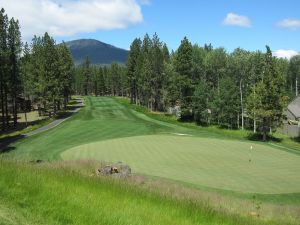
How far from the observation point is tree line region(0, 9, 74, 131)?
70562mm

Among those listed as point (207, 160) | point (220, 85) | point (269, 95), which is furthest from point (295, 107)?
point (207, 160)

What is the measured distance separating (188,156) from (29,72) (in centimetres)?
6352

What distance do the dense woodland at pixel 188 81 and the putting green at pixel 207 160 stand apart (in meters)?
17.0

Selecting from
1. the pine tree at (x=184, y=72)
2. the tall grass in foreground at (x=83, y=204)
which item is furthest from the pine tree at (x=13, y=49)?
the tall grass in foreground at (x=83, y=204)

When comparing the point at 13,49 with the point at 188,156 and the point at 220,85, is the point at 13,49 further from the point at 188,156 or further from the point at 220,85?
the point at 188,156

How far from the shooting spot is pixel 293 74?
15312cm

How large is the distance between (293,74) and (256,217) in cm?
15037

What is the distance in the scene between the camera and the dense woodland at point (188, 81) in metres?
62.6

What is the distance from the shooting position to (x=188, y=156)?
127 ft

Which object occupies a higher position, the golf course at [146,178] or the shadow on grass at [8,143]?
the golf course at [146,178]

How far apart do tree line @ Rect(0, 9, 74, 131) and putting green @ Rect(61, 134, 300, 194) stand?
102ft

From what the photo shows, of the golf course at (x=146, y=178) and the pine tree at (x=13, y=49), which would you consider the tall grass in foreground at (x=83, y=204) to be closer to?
the golf course at (x=146, y=178)

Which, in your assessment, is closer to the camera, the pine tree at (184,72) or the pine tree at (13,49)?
the pine tree at (13,49)

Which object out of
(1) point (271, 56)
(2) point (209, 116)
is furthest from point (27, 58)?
(1) point (271, 56)
